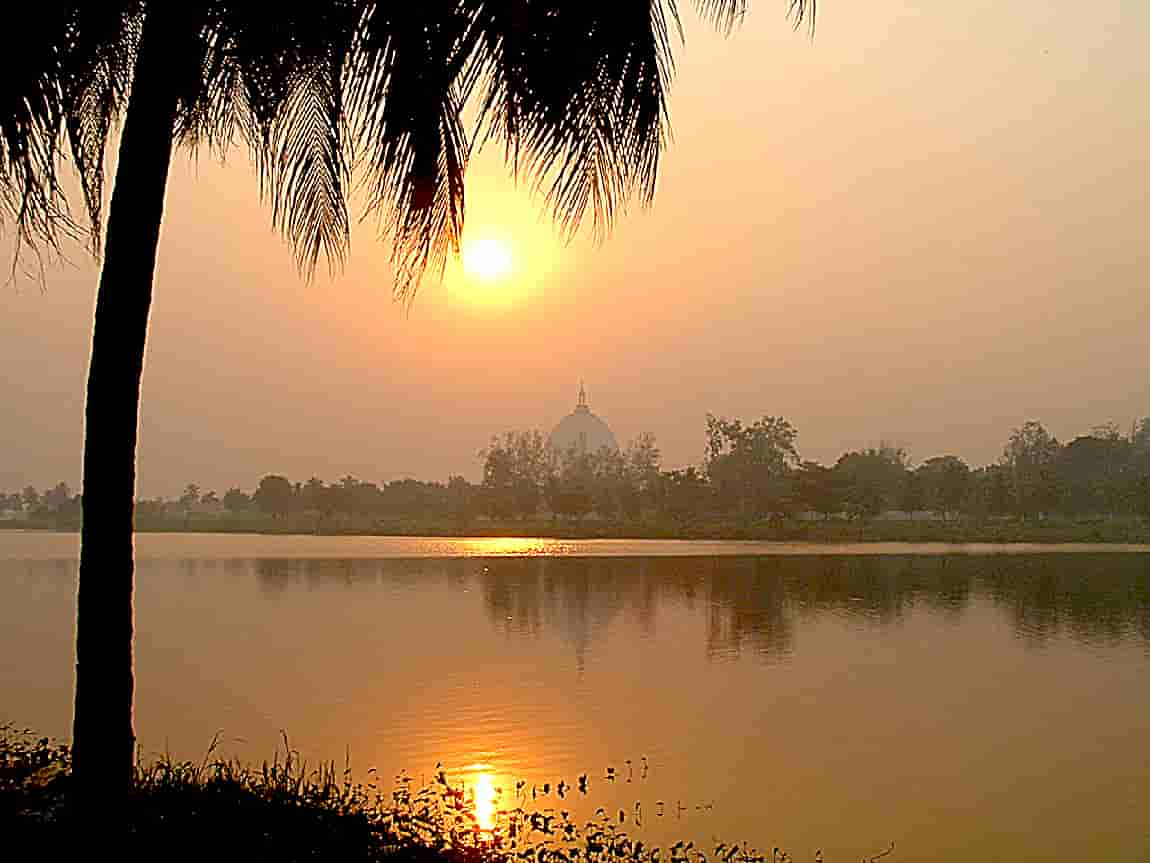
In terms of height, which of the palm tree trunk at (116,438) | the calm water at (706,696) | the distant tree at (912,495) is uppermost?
the distant tree at (912,495)

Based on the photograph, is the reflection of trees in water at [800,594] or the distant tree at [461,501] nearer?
the reflection of trees in water at [800,594]

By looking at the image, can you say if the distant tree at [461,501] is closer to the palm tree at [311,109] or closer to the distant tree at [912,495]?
the distant tree at [912,495]

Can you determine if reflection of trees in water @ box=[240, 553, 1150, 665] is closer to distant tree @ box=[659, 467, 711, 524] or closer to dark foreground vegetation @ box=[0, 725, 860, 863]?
dark foreground vegetation @ box=[0, 725, 860, 863]

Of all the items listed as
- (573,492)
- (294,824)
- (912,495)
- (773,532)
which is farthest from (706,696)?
(573,492)

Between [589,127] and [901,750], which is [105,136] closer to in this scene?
[589,127]

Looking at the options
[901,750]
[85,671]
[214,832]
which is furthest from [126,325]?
[901,750]

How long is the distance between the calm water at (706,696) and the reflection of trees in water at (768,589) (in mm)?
130

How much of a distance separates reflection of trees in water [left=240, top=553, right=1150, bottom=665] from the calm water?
13 cm

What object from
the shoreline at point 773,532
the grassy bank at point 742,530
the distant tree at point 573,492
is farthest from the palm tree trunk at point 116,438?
the distant tree at point 573,492

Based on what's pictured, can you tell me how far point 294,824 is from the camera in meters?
4.55

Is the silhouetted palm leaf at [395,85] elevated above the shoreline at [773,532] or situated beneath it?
elevated above

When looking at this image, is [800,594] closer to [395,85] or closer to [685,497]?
[395,85]

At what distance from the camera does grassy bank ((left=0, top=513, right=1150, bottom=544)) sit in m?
48.5

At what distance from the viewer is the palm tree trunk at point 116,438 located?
3598mm
